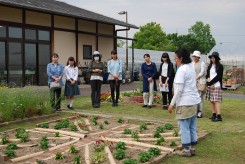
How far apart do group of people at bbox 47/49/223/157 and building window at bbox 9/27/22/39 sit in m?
8.80

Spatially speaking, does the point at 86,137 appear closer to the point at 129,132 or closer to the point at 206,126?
the point at 129,132

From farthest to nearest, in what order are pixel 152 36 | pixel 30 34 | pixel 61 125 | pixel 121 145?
pixel 152 36 < pixel 30 34 < pixel 61 125 < pixel 121 145

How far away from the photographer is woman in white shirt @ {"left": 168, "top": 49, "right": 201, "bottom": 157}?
566cm

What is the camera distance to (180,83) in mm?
5629

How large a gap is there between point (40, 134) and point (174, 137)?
2.79m

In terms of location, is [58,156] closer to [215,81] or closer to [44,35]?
[215,81]

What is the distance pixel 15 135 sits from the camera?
7070 millimetres

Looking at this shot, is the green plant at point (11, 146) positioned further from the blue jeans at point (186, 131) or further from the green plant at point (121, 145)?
the blue jeans at point (186, 131)

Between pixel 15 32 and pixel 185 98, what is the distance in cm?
1521

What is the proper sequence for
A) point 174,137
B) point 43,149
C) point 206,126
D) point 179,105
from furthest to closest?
point 206,126 < point 174,137 < point 43,149 < point 179,105

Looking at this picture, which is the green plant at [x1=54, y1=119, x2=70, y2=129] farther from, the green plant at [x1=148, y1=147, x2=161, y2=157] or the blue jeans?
the blue jeans

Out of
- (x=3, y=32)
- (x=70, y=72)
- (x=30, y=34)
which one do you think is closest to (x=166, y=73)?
(x=70, y=72)

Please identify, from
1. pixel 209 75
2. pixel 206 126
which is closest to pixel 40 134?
pixel 206 126

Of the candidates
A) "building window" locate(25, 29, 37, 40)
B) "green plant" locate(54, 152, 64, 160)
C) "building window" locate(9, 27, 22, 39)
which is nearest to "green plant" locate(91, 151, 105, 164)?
"green plant" locate(54, 152, 64, 160)
